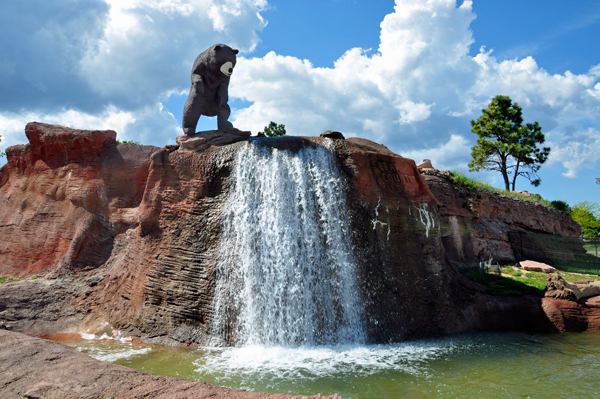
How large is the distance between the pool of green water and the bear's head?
6.66 m

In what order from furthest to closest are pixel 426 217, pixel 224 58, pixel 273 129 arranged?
pixel 273 129
pixel 224 58
pixel 426 217

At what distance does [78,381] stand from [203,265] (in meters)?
4.38

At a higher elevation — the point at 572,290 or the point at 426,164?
the point at 426,164

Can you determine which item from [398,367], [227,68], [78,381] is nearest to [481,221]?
[398,367]

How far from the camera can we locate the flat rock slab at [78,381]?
2.87 meters

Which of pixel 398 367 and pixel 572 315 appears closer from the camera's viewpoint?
pixel 398 367

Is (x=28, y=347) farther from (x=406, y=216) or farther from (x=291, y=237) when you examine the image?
(x=406, y=216)

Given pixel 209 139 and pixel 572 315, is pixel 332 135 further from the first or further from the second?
pixel 572 315

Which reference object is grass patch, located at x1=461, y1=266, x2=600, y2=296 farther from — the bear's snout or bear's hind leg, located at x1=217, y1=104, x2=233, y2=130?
the bear's snout

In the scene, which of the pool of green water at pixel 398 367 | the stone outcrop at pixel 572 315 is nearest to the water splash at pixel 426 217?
the pool of green water at pixel 398 367

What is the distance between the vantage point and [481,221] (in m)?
16.3

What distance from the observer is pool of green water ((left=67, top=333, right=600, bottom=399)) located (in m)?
4.63

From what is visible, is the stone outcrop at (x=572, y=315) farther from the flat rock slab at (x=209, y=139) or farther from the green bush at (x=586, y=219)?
the green bush at (x=586, y=219)

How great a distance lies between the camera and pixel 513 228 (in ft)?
58.4
